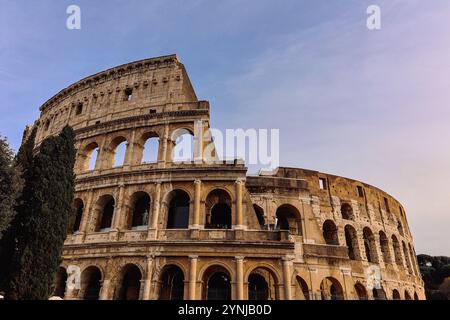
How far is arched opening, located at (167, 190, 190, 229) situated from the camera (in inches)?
673

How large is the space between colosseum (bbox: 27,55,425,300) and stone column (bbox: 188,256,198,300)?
0.05 metres

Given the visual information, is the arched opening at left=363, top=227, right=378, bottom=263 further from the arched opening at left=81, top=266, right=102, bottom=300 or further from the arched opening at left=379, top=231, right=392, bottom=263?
the arched opening at left=81, top=266, right=102, bottom=300

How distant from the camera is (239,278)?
1448 cm

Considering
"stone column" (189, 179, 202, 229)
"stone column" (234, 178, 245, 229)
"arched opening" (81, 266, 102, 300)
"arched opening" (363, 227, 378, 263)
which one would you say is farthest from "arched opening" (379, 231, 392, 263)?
"arched opening" (81, 266, 102, 300)

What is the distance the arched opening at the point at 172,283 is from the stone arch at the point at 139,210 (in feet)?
Answer: 9.96

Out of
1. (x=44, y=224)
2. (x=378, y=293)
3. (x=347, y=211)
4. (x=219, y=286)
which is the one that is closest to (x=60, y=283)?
(x=44, y=224)

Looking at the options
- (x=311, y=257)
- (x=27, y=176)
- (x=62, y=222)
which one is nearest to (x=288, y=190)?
(x=311, y=257)

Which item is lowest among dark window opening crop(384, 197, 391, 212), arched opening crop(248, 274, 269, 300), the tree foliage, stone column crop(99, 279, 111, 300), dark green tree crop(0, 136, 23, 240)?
stone column crop(99, 279, 111, 300)

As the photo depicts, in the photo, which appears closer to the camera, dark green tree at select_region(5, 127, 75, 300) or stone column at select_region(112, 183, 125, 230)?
dark green tree at select_region(5, 127, 75, 300)

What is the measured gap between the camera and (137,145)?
62.3 feet

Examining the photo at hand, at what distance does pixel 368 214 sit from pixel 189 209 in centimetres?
1622

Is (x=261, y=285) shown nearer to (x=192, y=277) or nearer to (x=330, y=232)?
(x=192, y=277)

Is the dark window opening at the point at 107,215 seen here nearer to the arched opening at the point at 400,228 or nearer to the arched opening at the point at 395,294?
the arched opening at the point at 395,294

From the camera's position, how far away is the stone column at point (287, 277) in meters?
14.3
